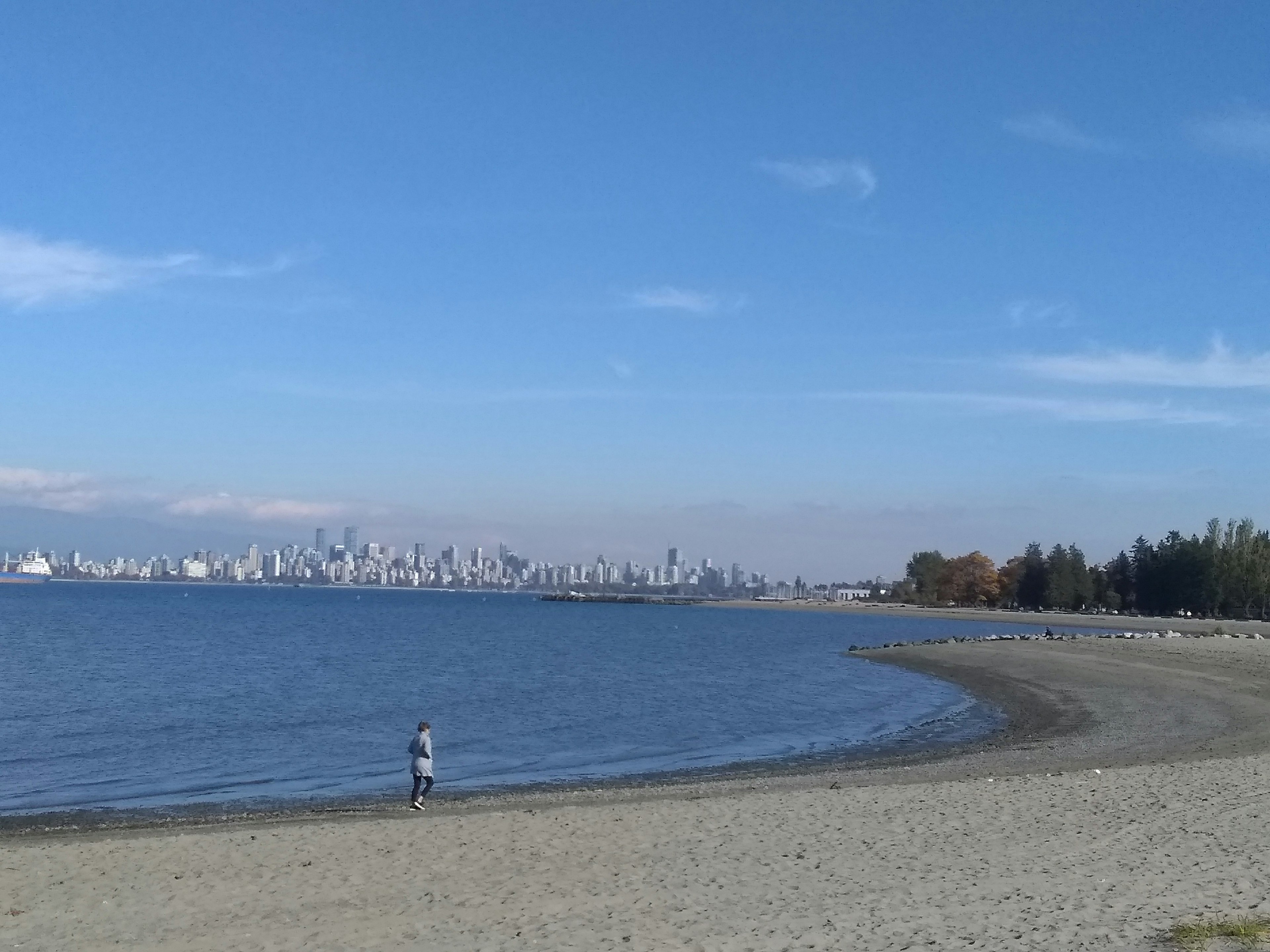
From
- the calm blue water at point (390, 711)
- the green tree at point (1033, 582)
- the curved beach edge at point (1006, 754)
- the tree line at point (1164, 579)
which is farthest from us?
the green tree at point (1033, 582)

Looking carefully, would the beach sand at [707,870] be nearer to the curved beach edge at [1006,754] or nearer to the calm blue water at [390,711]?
the curved beach edge at [1006,754]

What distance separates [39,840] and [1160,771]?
18.9 meters

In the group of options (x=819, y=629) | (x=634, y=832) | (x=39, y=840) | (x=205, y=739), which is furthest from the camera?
(x=819, y=629)

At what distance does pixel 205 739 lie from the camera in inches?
1231

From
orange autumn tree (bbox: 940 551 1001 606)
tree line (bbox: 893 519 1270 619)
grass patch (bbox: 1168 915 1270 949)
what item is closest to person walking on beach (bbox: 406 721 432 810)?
grass patch (bbox: 1168 915 1270 949)

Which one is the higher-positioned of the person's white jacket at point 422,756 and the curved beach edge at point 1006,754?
the person's white jacket at point 422,756

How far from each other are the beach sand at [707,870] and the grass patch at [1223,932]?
0.24 m

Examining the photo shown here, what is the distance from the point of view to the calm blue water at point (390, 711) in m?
25.9

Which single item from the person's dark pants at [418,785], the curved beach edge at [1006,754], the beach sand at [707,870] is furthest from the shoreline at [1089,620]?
the person's dark pants at [418,785]

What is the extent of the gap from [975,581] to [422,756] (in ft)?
594

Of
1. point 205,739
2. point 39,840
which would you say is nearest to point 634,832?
point 39,840

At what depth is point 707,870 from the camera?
13.8 meters

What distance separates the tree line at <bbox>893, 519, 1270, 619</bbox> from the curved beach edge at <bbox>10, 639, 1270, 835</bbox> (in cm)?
7853

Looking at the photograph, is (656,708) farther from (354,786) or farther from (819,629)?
(819,629)
